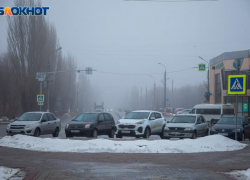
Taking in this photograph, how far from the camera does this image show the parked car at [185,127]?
66.5ft

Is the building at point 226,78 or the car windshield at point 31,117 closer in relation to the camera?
the car windshield at point 31,117

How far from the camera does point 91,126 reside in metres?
20.6

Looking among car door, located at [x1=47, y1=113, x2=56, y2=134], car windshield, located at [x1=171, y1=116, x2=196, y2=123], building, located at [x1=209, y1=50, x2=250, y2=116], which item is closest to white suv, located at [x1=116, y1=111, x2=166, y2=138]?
car windshield, located at [x1=171, y1=116, x2=196, y2=123]

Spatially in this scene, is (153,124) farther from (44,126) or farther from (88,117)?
(44,126)

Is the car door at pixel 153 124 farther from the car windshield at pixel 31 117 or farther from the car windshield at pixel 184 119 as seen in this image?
the car windshield at pixel 31 117

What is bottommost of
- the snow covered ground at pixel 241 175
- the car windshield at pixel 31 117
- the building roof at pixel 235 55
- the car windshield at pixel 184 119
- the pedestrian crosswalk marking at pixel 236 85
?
the snow covered ground at pixel 241 175

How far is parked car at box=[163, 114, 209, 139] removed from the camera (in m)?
20.3

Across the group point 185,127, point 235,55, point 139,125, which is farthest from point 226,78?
point 139,125

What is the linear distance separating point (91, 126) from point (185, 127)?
522 cm

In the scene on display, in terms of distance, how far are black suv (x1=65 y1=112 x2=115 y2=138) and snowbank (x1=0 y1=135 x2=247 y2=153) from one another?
158 inches

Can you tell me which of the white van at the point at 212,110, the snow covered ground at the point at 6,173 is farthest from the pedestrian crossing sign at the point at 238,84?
the white van at the point at 212,110

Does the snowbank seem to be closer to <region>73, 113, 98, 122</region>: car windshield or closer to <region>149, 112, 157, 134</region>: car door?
<region>73, 113, 98, 122</region>: car windshield

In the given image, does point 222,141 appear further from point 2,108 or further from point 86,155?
point 2,108

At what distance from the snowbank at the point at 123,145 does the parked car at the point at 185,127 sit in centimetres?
343
